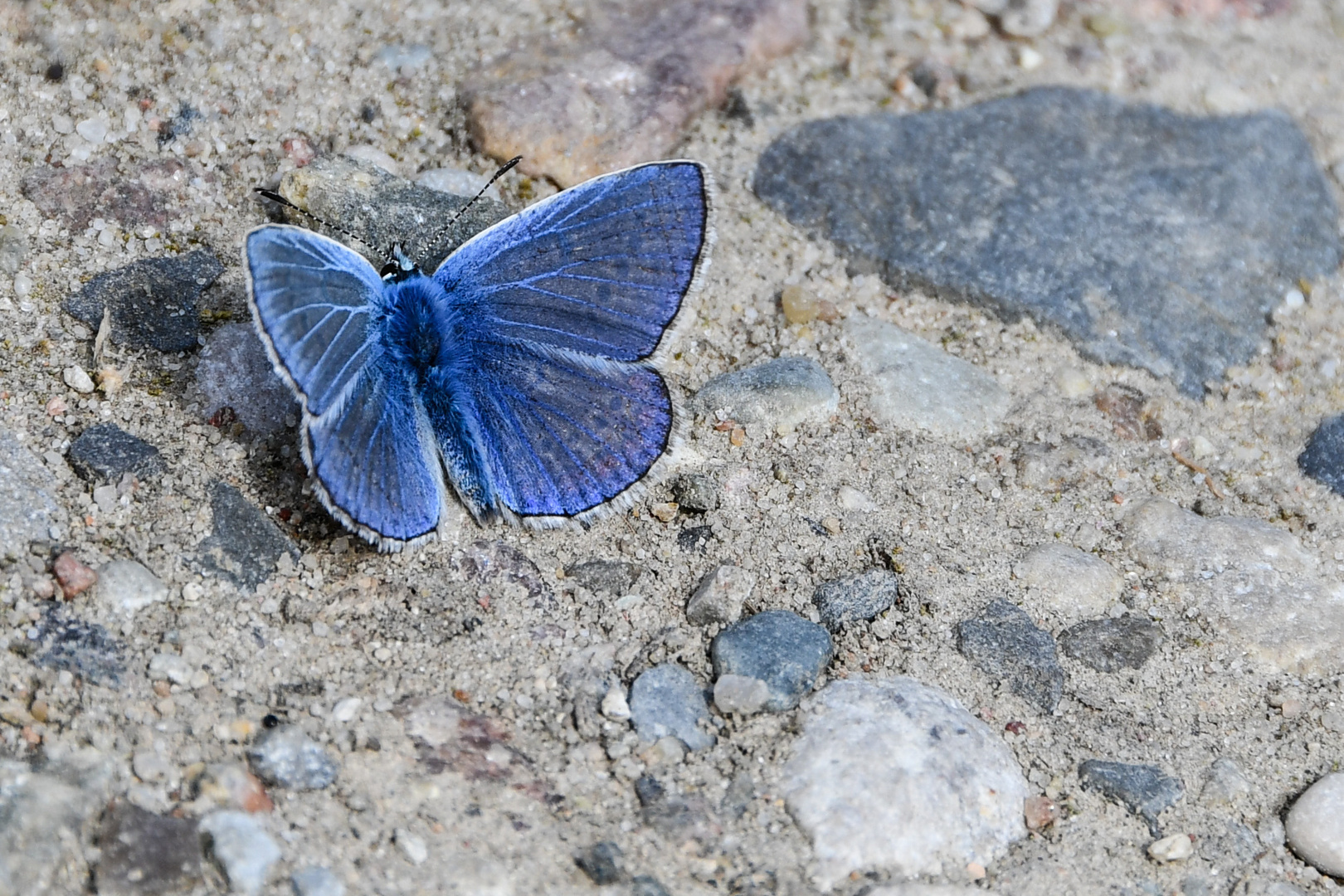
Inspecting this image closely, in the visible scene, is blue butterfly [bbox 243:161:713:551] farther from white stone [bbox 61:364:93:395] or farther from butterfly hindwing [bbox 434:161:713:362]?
white stone [bbox 61:364:93:395]

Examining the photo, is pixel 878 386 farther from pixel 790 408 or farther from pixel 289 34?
pixel 289 34

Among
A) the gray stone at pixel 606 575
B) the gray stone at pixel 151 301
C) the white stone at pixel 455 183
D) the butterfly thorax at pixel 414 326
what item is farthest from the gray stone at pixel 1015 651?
the gray stone at pixel 151 301

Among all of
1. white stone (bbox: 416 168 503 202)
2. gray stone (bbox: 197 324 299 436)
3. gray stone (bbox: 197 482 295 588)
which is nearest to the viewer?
gray stone (bbox: 197 482 295 588)

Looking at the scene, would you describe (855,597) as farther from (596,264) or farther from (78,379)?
(78,379)

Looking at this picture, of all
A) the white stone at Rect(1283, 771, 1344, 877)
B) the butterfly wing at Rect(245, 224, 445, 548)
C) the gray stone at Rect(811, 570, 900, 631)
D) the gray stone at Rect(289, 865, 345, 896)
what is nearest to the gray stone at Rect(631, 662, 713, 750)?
the gray stone at Rect(811, 570, 900, 631)

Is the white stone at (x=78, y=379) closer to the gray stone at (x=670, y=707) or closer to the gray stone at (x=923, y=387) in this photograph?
the gray stone at (x=670, y=707)

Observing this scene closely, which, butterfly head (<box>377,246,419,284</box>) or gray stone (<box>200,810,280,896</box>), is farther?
butterfly head (<box>377,246,419,284</box>)

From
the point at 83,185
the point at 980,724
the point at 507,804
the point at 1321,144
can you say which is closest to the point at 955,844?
the point at 980,724
